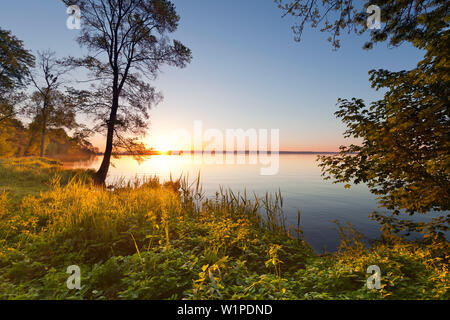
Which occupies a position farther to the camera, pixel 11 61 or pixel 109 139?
pixel 11 61

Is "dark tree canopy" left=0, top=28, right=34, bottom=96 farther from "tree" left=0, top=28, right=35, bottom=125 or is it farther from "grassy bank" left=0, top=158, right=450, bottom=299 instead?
"grassy bank" left=0, top=158, right=450, bottom=299

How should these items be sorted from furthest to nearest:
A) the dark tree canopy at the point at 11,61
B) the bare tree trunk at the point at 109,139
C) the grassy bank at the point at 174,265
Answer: the dark tree canopy at the point at 11,61 → the bare tree trunk at the point at 109,139 → the grassy bank at the point at 174,265

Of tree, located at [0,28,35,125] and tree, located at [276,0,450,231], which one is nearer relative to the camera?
tree, located at [276,0,450,231]

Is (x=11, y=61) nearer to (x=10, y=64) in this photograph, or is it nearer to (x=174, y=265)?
(x=10, y=64)

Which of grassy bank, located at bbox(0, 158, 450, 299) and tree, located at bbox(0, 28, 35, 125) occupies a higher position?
tree, located at bbox(0, 28, 35, 125)

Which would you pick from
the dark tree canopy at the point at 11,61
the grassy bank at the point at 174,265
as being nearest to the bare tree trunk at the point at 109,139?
the grassy bank at the point at 174,265

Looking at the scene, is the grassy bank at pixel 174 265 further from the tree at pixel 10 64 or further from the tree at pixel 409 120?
the tree at pixel 10 64

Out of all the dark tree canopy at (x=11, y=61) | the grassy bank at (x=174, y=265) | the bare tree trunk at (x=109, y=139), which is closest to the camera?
the grassy bank at (x=174, y=265)

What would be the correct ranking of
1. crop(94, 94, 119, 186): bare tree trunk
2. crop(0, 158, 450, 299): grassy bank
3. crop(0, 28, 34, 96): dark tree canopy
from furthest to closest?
crop(0, 28, 34, 96): dark tree canopy
crop(94, 94, 119, 186): bare tree trunk
crop(0, 158, 450, 299): grassy bank

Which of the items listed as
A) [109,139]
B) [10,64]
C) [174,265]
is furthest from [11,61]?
[174,265]

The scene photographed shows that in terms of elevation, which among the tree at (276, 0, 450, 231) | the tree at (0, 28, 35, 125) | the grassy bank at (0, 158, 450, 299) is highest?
the tree at (0, 28, 35, 125)

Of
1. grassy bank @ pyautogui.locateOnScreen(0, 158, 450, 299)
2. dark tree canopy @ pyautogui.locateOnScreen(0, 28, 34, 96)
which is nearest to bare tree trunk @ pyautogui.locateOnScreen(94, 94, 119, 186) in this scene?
grassy bank @ pyautogui.locateOnScreen(0, 158, 450, 299)

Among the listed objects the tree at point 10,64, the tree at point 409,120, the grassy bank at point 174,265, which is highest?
the tree at point 10,64

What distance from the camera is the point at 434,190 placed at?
14.1 feet
